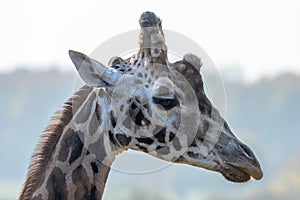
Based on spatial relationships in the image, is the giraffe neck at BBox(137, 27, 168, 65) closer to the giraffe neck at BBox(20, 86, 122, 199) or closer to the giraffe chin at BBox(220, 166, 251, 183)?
the giraffe neck at BBox(20, 86, 122, 199)

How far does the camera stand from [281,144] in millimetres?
66188

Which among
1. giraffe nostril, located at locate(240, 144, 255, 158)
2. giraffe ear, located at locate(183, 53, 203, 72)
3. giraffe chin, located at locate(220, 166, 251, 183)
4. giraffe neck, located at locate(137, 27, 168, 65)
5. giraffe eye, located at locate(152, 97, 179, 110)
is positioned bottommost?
giraffe chin, located at locate(220, 166, 251, 183)

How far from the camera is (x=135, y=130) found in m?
8.96

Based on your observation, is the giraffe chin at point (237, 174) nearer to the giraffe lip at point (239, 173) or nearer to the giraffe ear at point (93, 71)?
the giraffe lip at point (239, 173)

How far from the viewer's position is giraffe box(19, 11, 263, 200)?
8828 millimetres

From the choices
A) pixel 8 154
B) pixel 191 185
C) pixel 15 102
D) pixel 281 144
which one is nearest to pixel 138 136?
pixel 191 185

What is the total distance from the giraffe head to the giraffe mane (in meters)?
0.29

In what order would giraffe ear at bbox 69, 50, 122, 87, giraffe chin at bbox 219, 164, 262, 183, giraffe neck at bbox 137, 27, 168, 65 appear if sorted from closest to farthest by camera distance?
giraffe ear at bbox 69, 50, 122, 87
giraffe chin at bbox 219, 164, 262, 183
giraffe neck at bbox 137, 27, 168, 65

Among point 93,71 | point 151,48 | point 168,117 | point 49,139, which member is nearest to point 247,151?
point 168,117

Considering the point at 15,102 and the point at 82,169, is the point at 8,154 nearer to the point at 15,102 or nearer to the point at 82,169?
the point at 15,102

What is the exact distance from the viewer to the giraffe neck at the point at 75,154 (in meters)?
8.84

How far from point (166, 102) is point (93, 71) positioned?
561 millimetres

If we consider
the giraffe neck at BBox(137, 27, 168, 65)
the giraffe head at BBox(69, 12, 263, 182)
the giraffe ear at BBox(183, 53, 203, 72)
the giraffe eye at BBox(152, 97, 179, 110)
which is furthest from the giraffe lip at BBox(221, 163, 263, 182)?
the giraffe neck at BBox(137, 27, 168, 65)

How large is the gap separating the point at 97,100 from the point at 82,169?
507 mm
